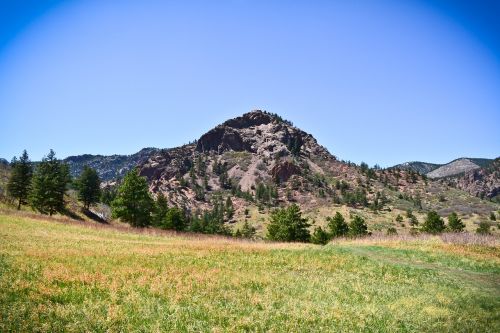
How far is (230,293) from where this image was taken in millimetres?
15852

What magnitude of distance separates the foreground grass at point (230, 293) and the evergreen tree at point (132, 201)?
35.8 metres

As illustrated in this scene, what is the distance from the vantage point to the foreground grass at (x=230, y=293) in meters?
11.8

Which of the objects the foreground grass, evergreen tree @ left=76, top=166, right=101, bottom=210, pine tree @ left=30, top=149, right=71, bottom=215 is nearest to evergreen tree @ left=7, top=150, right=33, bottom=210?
pine tree @ left=30, top=149, right=71, bottom=215

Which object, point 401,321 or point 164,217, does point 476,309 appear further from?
point 164,217

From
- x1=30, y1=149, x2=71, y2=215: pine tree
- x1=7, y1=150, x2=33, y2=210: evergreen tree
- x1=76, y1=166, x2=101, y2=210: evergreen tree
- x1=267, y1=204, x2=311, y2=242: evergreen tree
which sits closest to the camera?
x1=267, y1=204, x2=311, y2=242: evergreen tree

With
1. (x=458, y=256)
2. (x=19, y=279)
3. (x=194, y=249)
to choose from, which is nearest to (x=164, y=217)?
(x=194, y=249)

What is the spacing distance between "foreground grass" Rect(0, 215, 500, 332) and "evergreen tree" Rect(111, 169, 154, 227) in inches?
1411

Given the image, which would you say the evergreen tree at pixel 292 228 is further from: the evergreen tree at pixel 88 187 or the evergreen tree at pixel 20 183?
the evergreen tree at pixel 20 183

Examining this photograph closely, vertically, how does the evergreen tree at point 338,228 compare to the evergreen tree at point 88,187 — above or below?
below

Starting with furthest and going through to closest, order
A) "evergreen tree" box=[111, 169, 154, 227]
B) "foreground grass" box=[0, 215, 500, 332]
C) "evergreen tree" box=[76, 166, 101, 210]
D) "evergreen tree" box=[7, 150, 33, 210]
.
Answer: "evergreen tree" box=[76, 166, 101, 210] → "evergreen tree" box=[7, 150, 33, 210] → "evergreen tree" box=[111, 169, 154, 227] → "foreground grass" box=[0, 215, 500, 332]

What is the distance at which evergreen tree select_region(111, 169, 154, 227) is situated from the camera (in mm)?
62938

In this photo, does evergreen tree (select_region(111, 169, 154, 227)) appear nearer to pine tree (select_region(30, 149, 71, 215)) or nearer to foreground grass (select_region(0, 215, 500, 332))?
pine tree (select_region(30, 149, 71, 215))

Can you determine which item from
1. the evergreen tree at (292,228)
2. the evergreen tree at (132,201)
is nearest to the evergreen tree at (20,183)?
the evergreen tree at (132,201)

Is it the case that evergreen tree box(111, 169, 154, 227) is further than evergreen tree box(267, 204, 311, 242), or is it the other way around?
evergreen tree box(267, 204, 311, 242)
